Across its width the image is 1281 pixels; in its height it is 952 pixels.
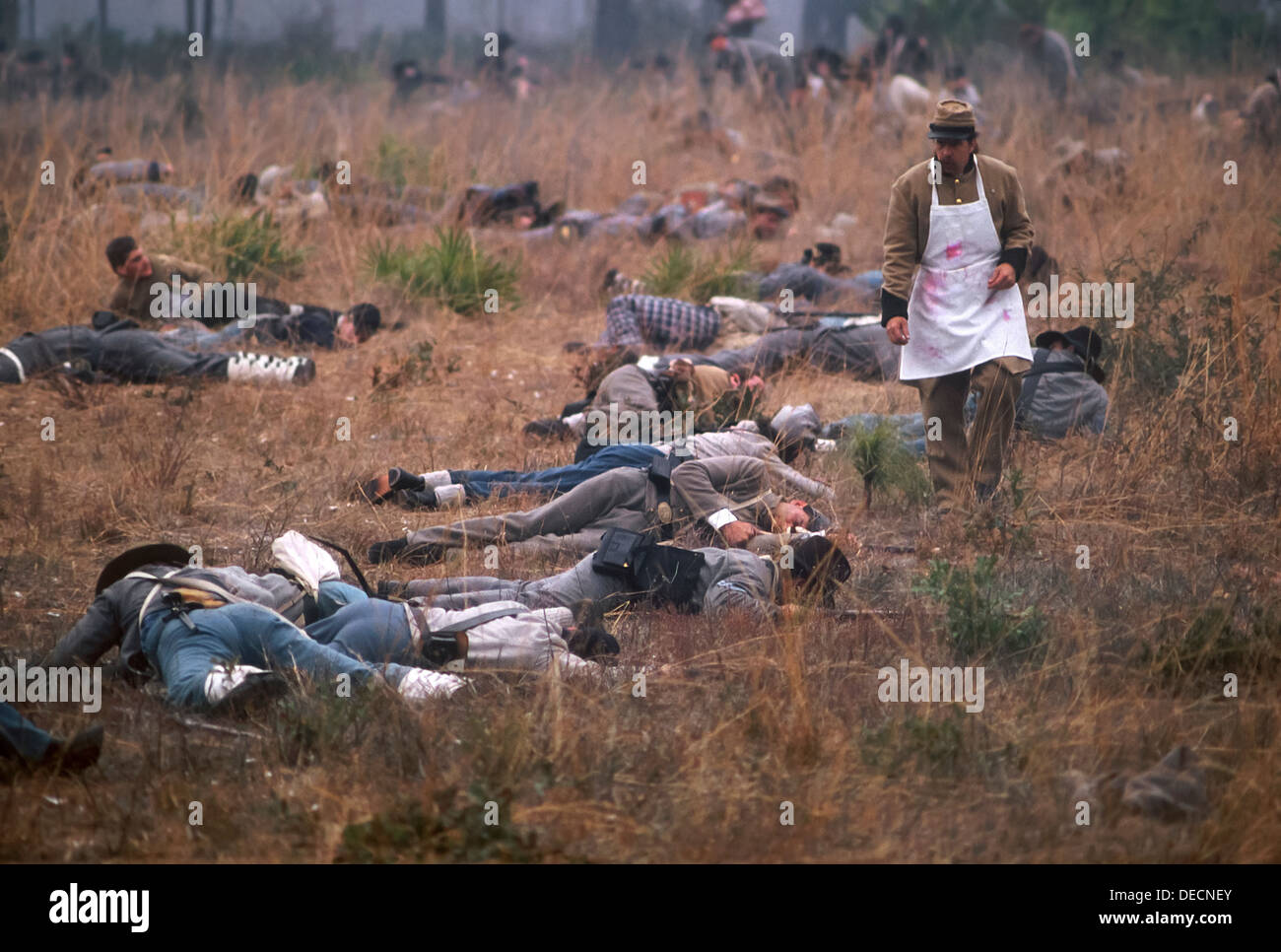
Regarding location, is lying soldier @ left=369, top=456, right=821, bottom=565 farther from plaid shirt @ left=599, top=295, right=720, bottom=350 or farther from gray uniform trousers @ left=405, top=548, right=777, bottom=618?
plaid shirt @ left=599, top=295, right=720, bottom=350

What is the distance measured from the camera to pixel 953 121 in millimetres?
5238

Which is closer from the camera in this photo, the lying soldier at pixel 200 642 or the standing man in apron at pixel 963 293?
the lying soldier at pixel 200 642

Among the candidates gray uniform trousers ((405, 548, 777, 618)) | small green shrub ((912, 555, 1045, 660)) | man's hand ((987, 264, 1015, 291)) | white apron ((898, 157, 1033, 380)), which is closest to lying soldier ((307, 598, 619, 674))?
gray uniform trousers ((405, 548, 777, 618))

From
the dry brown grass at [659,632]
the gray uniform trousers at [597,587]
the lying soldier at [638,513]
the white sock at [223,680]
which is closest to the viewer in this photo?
the dry brown grass at [659,632]

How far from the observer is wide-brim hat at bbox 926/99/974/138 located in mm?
5238

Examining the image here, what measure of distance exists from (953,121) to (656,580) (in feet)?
7.49

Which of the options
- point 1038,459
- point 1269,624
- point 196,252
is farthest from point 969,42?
point 1269,624

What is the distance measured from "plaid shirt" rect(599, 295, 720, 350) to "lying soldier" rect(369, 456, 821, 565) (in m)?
2.85

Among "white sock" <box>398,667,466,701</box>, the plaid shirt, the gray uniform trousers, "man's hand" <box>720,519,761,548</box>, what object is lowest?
"white sock" <box>398,667,466,701</box>

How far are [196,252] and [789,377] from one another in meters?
4.50

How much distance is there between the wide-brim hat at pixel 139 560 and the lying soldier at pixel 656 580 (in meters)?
0.74

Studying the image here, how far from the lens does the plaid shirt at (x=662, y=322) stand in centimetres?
816

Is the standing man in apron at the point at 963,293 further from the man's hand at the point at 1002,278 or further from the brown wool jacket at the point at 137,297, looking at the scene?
the brown wool jacket at the point at 137,297

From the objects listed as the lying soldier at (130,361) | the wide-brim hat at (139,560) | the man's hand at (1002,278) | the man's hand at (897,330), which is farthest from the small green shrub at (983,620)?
the lying soldier at (130,361)
